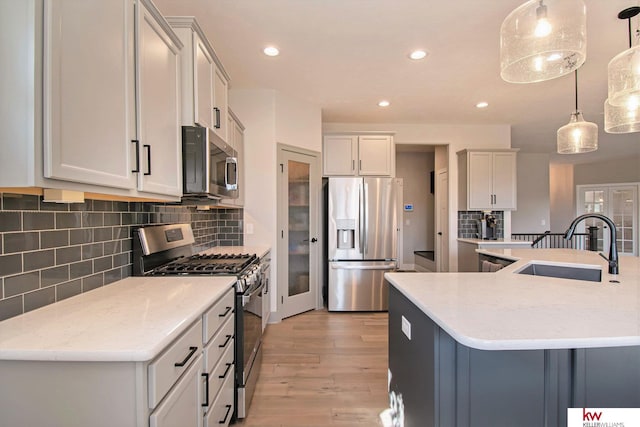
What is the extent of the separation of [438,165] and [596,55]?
9.41 ft

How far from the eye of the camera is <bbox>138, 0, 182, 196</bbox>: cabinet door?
1.33 metres

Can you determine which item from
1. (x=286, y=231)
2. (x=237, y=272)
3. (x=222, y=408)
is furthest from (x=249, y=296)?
(x=286, y=231)

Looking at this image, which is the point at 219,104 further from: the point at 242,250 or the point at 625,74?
the point at 625,74

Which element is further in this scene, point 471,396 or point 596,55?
point 596,55

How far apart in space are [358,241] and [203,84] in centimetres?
267

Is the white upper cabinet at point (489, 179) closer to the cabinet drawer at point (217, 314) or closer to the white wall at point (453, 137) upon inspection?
the white wall at point (453, 137)

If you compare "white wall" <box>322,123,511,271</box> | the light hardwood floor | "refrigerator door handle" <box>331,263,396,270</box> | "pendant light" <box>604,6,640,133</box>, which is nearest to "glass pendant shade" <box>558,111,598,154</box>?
"pendant light" <box>604,6,640,133</box>

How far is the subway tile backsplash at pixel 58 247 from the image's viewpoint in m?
1.07

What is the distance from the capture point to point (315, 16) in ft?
7.27

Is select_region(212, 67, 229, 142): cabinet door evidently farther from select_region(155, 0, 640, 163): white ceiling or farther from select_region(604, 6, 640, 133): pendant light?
select_region(604, 6, 640, 133): pendant light

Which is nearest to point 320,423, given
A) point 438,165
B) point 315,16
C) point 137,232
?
point 137,232

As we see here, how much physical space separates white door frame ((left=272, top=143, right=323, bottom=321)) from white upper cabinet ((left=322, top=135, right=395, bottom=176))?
0.30 meters

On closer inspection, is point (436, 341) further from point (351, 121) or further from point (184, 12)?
point (351, 121)

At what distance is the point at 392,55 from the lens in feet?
9.10
